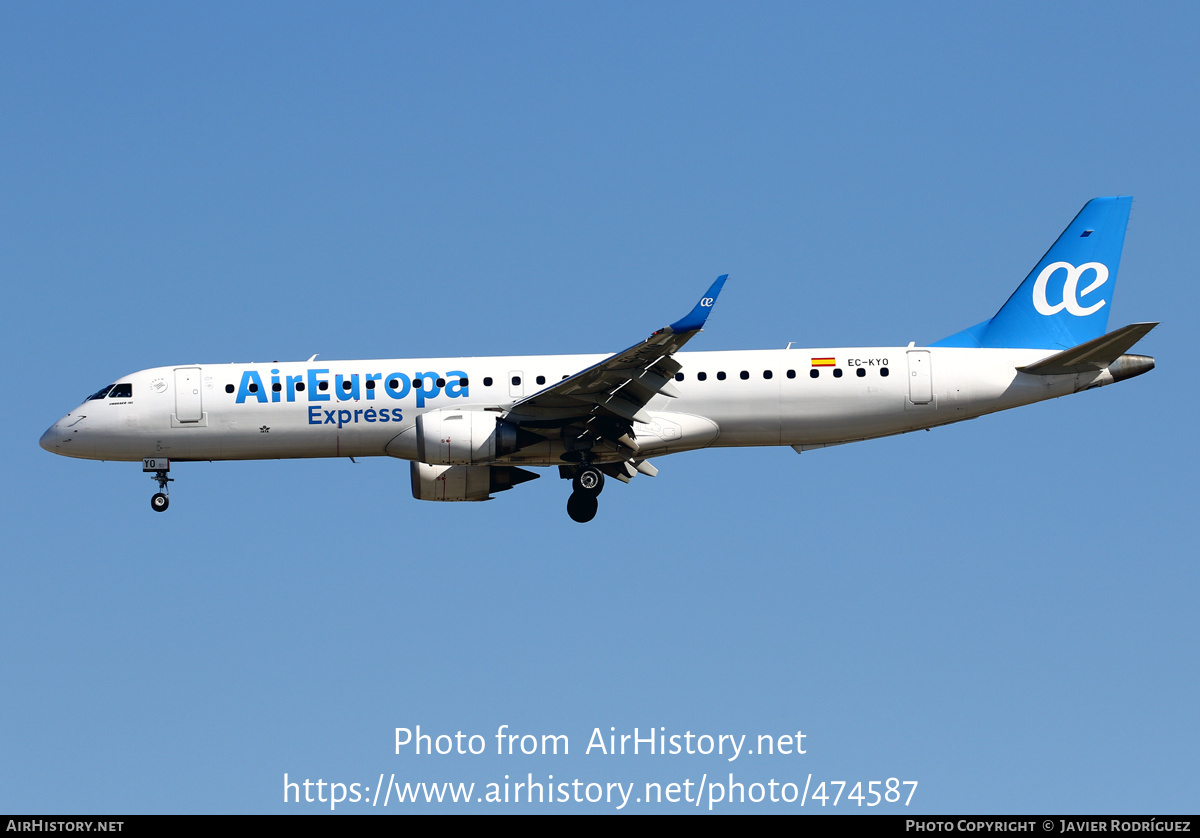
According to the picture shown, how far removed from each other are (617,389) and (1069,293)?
11805mm

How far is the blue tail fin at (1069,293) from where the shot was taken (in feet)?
115

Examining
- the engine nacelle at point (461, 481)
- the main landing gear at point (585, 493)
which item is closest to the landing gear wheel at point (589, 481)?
the main landing gear at point (585, 493)

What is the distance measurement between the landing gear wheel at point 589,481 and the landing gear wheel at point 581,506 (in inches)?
4.2

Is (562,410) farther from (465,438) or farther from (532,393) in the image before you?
(465,438)

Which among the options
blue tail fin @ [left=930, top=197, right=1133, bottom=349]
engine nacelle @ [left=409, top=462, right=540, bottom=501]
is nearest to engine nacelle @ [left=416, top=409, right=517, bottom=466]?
engine nacelle @ [left=409, top=462, right=540, bottom=501]

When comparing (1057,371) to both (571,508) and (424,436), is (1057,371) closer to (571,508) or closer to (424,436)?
(571,508)

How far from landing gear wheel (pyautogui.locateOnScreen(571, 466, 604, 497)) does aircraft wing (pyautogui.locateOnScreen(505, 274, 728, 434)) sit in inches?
35.1

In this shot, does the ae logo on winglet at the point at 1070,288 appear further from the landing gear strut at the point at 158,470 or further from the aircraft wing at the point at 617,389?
the landing gear strut at the point at 158,470

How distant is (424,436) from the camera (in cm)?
3250

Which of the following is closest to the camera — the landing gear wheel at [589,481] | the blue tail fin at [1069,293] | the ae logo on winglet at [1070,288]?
the landing gear wheel at [589,481]

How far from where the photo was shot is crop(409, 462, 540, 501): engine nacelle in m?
35.0

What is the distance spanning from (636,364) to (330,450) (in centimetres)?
766

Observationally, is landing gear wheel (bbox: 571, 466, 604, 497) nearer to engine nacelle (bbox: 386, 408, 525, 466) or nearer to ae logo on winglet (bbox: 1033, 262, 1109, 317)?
engine nacelle (bbox: 386, 408, 525, 466)
